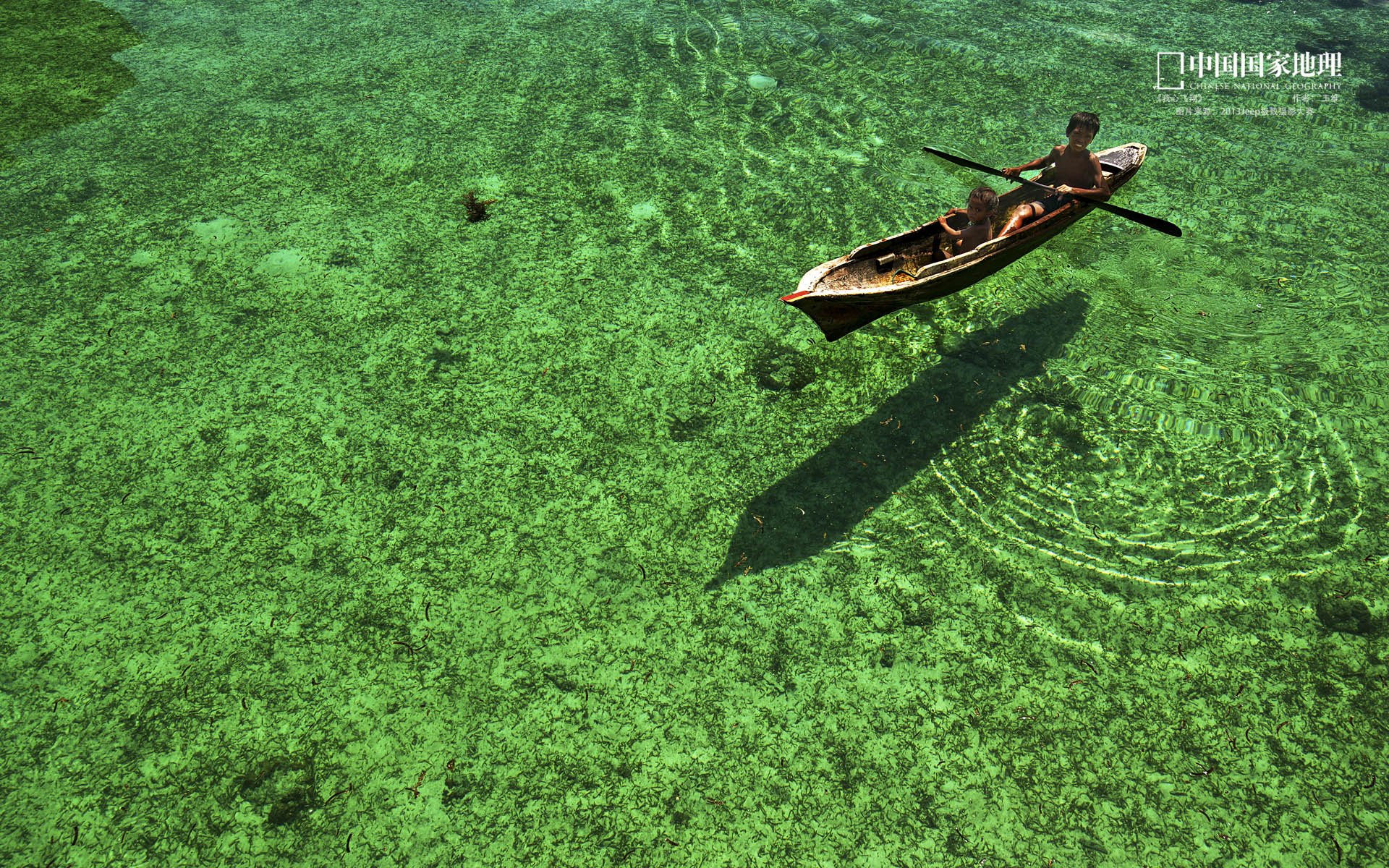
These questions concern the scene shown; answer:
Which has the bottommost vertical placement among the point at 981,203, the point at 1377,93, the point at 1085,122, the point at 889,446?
the point at 889,446

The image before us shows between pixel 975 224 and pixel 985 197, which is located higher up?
pixel 985 197

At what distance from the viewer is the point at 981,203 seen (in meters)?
3.66

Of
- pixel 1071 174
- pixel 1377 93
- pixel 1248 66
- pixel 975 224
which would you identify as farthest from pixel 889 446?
pixel 1377 93

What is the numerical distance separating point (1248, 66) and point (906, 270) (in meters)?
4.78

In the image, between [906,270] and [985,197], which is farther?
[906,270]

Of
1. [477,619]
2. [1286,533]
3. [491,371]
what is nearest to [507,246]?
[491,371]

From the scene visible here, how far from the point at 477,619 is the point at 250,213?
3.14 m

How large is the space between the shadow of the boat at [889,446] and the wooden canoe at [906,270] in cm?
39

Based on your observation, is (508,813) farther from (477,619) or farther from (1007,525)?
(1007,525)

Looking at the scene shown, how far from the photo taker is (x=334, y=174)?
5.05 meters

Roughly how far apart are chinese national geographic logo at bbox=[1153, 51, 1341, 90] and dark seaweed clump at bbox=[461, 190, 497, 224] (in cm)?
505

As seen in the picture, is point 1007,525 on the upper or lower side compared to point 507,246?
lower

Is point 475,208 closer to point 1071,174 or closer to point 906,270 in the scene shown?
point 906,270

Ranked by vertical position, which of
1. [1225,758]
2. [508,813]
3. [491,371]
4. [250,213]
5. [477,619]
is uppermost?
[250,213]
